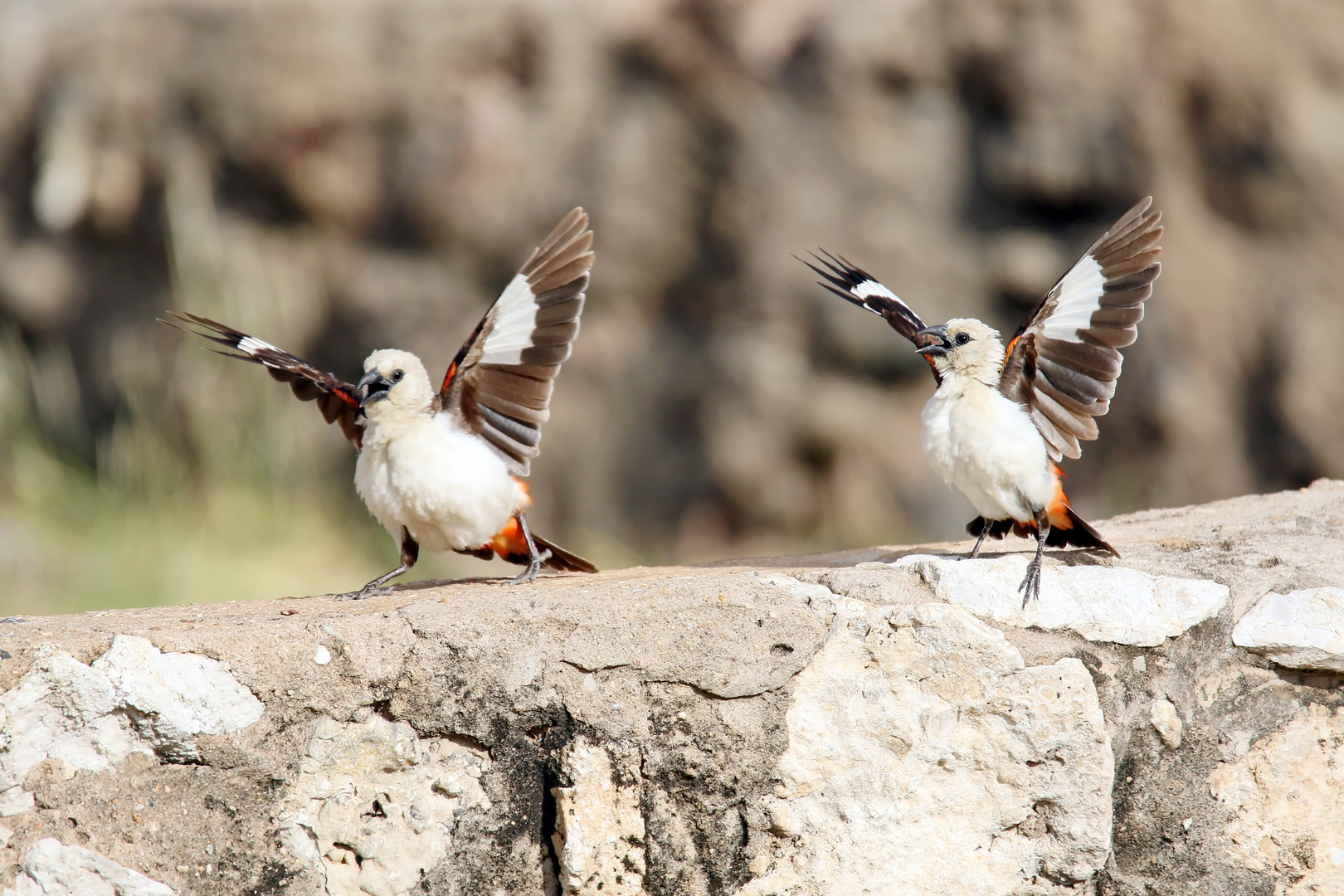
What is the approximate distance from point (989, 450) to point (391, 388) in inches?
72.1

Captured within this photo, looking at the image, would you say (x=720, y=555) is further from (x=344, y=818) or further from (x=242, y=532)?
(x=344, y=818)

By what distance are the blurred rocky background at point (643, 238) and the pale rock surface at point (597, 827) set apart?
4703 millimetres

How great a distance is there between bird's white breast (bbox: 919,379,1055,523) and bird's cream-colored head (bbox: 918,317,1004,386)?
1.9 inches

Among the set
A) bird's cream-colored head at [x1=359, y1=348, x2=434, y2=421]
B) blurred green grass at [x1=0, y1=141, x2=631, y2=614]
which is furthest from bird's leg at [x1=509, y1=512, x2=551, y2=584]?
blurred green grass at [x1=0, y1=141, x2=631, y2=614]

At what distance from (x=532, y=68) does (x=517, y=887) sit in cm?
710

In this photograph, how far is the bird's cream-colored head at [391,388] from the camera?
3746 millimetres

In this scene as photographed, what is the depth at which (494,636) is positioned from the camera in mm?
2844

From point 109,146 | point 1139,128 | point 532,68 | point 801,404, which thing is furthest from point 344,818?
point 109,146

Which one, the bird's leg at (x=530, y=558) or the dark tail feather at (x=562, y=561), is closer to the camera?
the bird's leg at (x=530, y=558)

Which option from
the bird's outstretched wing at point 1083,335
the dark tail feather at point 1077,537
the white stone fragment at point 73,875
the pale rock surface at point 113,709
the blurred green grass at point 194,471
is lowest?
the white stone fragment at point 73,875

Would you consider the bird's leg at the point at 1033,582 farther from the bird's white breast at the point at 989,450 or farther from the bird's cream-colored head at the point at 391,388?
the bird's cream-colored head at the point at 391,388

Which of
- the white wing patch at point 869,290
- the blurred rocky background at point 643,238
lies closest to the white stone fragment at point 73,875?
the white wing patch at point 869,290

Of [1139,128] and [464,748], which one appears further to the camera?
[1139,128]

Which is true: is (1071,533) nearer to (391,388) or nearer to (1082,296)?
(1082,296)
